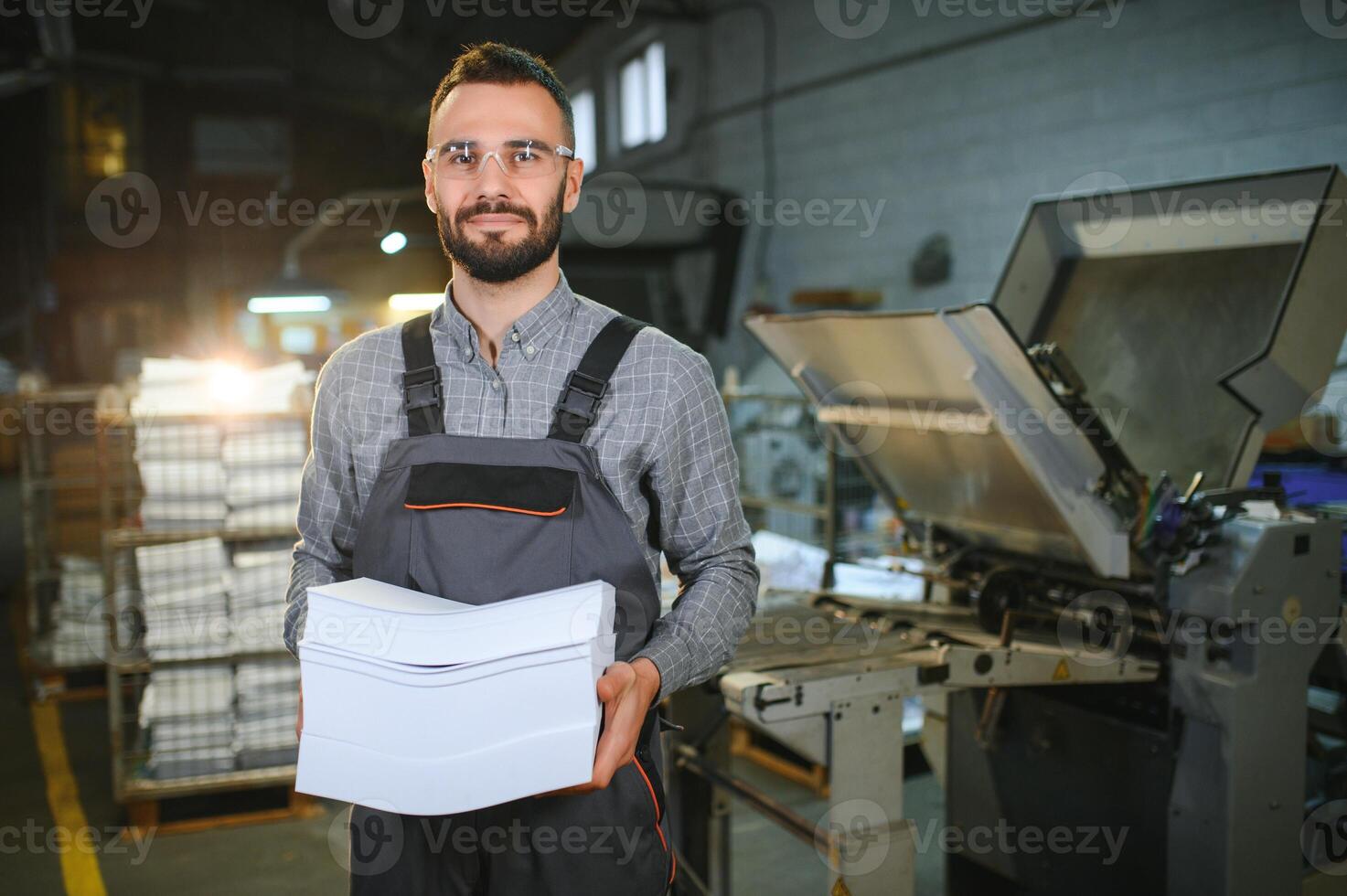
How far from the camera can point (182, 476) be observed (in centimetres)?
344

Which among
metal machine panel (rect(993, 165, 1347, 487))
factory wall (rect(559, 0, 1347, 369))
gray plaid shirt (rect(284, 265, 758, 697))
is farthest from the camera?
factory wall (rect(559, 0, 1347, 369))

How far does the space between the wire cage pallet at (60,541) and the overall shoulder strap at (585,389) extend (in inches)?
151

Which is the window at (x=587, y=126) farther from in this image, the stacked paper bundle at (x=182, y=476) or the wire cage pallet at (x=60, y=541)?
the stacked paper bundle at (x=182, y=476)

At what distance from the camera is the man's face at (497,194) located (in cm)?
122

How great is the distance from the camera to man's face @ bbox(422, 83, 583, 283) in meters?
1.22

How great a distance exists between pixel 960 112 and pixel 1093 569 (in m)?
3.96

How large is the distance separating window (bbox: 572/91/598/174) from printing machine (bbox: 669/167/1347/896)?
775cm

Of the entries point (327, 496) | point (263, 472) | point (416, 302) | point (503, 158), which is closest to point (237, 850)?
point (263, 472)

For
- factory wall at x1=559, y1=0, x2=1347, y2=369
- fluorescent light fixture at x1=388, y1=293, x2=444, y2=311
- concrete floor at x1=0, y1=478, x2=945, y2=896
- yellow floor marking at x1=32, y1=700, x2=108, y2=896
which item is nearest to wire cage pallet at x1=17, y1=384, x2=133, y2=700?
yellow floor marking at x1=32, y1=700, x2=108, y2=896

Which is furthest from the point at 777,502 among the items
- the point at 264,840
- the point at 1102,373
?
the point at 264,840

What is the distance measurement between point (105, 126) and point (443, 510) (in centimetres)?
1204

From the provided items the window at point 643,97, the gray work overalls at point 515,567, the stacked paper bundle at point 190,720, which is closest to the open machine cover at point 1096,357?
the gray work overalls at point 515,567

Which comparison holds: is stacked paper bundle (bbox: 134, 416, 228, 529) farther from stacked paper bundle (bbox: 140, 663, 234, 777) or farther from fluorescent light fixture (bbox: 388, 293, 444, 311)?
fluorescent light fixture (bbox: 388, 293, 444, 311)

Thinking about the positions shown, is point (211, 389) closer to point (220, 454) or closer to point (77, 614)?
point (220, 454)
